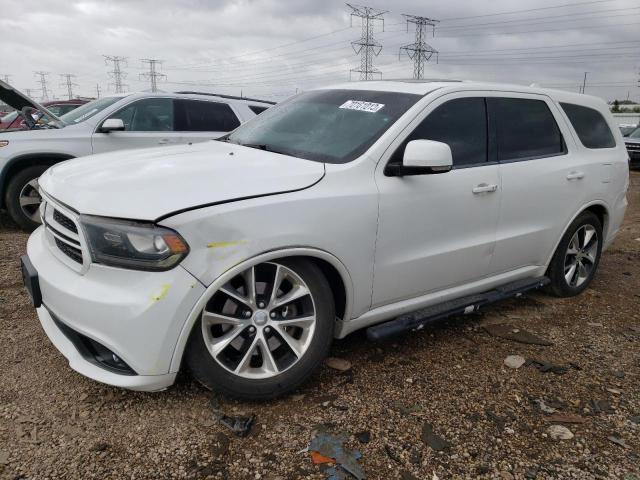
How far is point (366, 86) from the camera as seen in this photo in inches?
141

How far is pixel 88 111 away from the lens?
267 inches

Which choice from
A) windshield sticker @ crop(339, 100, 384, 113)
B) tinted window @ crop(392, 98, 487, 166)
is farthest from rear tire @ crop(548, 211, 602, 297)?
windshield sticker @ crop(339, 100, 384, 113)

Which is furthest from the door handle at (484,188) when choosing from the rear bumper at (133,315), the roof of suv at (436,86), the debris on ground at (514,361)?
the rear bumper at (133,315)

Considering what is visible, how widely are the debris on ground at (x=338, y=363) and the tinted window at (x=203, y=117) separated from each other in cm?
473

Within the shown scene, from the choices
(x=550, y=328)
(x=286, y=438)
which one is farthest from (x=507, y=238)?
(x=286, y=438)

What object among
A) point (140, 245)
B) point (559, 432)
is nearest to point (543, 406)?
point (559, 432)

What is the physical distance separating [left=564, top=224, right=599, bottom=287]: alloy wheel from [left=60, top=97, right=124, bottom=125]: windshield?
18.5 ft

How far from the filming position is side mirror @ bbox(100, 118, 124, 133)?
624 centimetres

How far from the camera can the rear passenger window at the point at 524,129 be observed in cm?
361

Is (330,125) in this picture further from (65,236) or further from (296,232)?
(65,236)

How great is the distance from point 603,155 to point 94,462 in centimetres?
436

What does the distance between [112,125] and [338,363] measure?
4.58 metres

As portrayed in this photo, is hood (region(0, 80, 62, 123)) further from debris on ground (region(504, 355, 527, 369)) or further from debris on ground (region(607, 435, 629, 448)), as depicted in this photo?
debris on ground (region(607, 435, 629, 448))

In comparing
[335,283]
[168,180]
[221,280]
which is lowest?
[335,283]
